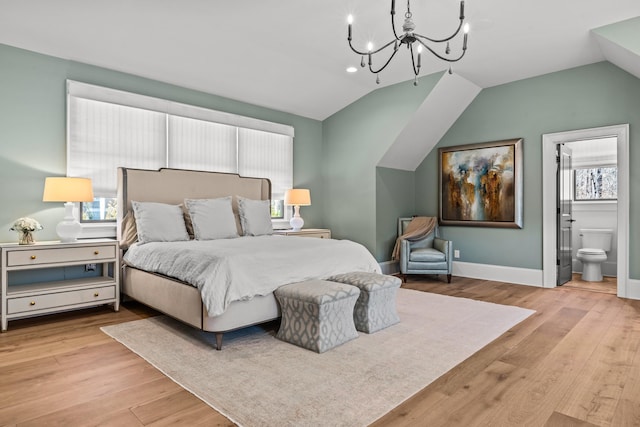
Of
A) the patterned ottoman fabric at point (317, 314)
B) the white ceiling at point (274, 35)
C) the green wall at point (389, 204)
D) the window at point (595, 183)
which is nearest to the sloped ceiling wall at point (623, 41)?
the white ceiling at point (274, 35)

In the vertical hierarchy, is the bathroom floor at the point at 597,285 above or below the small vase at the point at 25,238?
below

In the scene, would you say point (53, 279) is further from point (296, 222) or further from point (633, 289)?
point (633, 289)

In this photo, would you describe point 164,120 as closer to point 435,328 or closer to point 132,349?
point 132,349

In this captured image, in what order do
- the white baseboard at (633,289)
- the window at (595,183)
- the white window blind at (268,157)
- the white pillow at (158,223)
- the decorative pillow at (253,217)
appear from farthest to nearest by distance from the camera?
1. the window at (595,183)
2. the white window blind at (268,157)
3. the decorative pillow at (253,217)
4. the white baseboard at (633,289)
5. the white pillow at (158,223)

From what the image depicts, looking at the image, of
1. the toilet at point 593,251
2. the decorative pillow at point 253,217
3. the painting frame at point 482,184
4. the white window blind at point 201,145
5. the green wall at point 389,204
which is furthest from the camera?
the green wall at point 389,204

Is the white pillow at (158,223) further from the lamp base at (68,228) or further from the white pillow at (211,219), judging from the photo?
the lamp base at (68,228)

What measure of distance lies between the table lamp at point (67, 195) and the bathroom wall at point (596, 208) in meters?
6.62

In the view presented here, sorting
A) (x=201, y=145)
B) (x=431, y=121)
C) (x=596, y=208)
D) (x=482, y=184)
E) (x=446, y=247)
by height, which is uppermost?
(x=431, y=121)

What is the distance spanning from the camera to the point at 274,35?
155 inches

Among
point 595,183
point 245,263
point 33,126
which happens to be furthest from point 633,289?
point 33,126

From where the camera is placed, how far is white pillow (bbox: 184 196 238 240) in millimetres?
4109

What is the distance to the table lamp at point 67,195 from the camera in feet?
11.4

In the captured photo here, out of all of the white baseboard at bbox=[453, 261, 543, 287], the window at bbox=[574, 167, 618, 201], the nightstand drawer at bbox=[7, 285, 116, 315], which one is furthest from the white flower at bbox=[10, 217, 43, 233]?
the window at bbox=[574, 167, 618, 201]

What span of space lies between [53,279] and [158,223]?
1.12 metres
